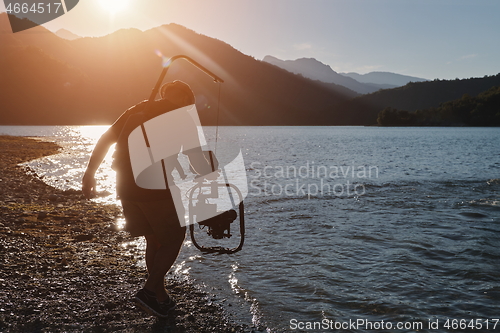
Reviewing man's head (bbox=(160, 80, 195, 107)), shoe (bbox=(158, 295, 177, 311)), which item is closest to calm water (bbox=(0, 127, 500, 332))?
shoe (bbox=(158, 295, 177, 311))

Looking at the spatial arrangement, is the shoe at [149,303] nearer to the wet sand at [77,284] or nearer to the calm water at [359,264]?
the wet sand at [77,284]

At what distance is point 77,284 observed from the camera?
528 cm

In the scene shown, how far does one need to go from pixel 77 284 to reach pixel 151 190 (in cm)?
232

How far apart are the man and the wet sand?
0.46m

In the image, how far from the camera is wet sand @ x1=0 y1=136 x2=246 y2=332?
14.0 ft

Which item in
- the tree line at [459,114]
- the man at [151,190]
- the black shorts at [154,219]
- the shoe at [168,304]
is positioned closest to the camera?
the man at [151,190]

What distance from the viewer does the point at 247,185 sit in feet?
61.7

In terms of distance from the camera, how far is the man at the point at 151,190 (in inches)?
157

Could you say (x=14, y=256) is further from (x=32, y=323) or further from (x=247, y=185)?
(x=247, y=185)

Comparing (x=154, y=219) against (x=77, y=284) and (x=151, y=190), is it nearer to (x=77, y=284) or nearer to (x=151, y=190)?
(x=151, y=190)

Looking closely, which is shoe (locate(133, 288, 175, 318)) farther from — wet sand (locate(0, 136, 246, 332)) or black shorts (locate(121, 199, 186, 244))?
black shorts (locate(121, 199, 186, 244))

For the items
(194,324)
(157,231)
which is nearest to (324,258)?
(194,324)

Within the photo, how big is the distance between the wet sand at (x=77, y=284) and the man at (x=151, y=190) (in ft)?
1.51

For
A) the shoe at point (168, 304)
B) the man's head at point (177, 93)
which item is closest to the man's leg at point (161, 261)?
the shoe at point (168, 304)
